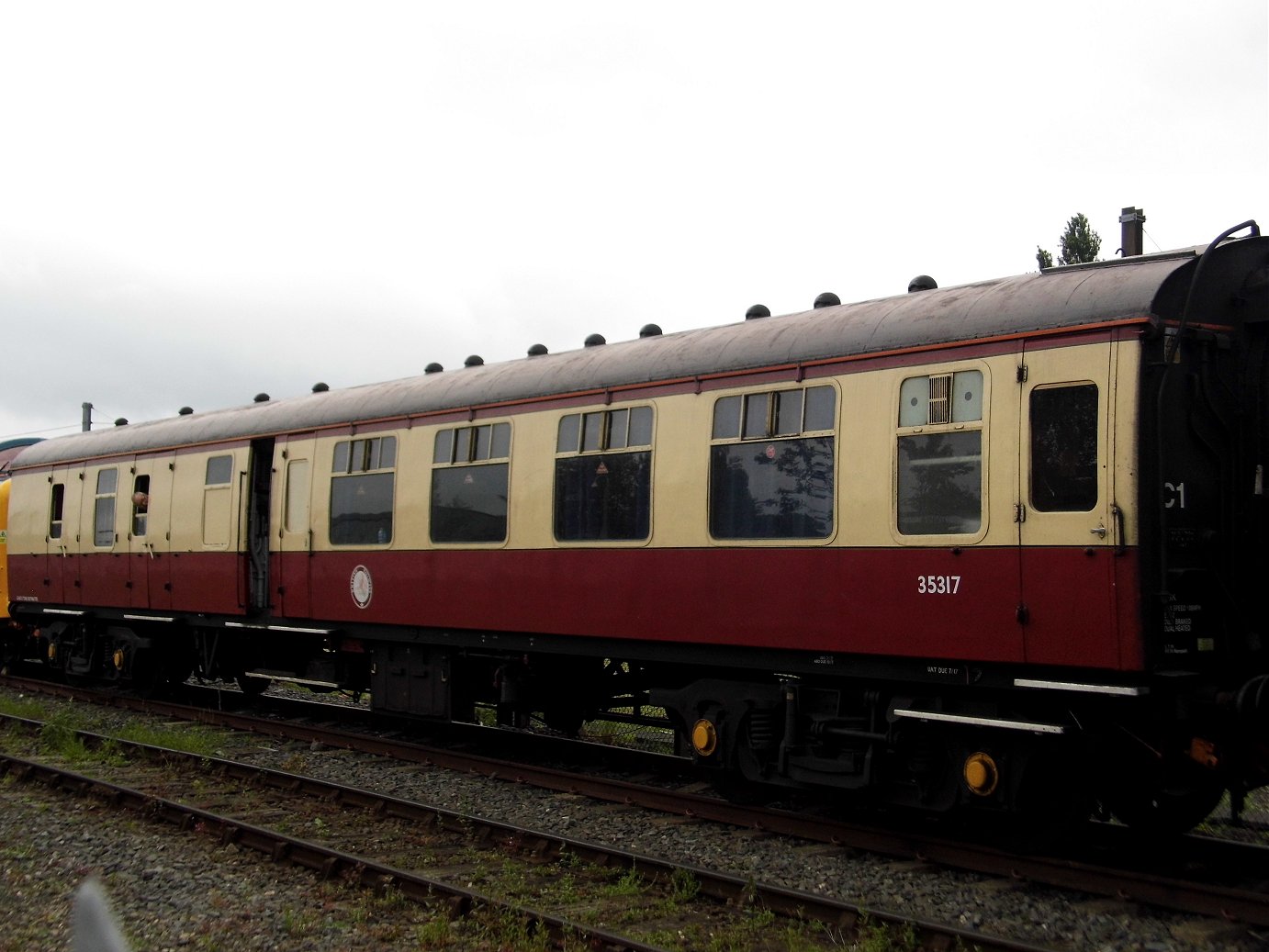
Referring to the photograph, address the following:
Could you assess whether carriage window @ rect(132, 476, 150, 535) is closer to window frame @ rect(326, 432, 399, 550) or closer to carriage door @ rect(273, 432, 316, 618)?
carriage door @ rect(273, 432, 316, 618)

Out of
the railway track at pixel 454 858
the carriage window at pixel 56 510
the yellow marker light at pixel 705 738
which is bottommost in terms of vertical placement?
the railway track at pixel 454 858

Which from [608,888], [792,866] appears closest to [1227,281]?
[792,866]

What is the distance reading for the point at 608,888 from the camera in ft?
23.3

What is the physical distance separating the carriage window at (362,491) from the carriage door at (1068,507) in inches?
256

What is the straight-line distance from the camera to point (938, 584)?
7320 mm

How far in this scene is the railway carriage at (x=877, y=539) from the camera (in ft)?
21.9

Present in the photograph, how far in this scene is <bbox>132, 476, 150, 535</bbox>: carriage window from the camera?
597 inches

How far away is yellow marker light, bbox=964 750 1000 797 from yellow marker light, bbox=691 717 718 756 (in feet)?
6.78

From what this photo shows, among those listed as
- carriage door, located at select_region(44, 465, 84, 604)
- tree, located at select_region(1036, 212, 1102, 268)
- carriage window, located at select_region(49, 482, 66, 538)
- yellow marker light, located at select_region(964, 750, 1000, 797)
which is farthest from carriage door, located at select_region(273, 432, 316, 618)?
tree, located at select_region(1036, 212, 1102, 268)

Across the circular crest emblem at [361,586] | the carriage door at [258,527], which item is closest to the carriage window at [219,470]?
the carriage door at [258,527]

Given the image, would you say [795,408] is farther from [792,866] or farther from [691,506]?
[792,866]

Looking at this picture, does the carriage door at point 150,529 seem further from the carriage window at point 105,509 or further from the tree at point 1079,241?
the tree at point 1079,241

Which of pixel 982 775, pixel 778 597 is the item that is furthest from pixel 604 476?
pixel 982 775

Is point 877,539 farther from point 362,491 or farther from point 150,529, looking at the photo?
point 150,529
